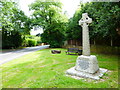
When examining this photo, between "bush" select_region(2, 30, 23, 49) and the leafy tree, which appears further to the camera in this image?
"bush" select_region(2, 30, 23, 49)

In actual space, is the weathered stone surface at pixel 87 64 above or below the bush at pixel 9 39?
below

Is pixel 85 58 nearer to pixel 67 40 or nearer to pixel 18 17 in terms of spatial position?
pixel 67 40

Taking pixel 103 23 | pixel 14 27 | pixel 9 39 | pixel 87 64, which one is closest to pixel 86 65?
pixel 87 64

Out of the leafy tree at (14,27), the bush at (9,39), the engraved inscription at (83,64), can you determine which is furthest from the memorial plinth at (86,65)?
the bush at (9,39)


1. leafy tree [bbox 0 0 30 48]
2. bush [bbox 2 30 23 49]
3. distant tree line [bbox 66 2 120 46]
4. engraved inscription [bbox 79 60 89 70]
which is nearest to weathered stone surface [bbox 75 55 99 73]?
engraved inscription [bbox 79 60 89 70]

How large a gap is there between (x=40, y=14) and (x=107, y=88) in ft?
60.9

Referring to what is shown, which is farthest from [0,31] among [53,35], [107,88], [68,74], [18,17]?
[107,88]

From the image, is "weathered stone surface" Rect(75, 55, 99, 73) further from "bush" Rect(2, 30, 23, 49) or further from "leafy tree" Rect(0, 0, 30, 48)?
"bush" Rect(2, 30, 23, 49)

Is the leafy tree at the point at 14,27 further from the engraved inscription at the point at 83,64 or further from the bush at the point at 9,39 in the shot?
the engraved inscription at the point at 83,64

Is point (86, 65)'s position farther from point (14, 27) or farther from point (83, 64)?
point (14, 27)

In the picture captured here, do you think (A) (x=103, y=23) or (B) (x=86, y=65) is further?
(A) (x=103, y=23)

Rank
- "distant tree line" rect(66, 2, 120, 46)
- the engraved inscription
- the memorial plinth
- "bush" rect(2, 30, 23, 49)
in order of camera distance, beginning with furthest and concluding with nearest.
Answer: "bush" rect(2, 30, 23, 49) → "distant tree line" rect(66, 2, 120, 46) → the engraved inscription → the memorial plinth

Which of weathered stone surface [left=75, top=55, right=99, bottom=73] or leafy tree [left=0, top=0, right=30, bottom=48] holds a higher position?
leafy tree [left=0, top=0, right=30, bottom=48]

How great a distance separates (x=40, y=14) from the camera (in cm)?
1814
